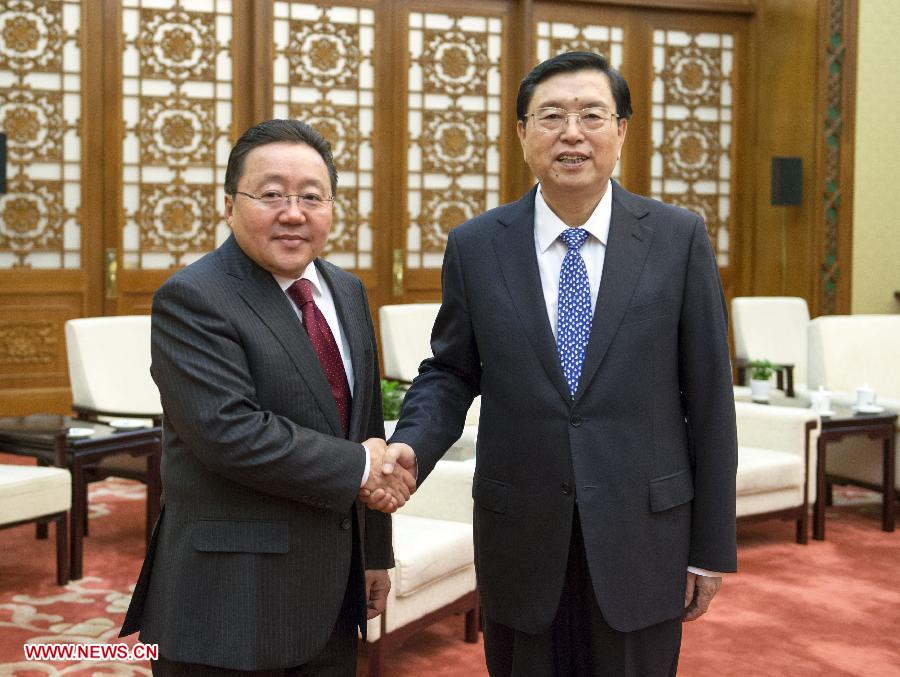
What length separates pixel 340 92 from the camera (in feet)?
25.0

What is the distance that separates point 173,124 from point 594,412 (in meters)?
6.02

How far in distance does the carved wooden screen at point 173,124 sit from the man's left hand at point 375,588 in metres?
5.60

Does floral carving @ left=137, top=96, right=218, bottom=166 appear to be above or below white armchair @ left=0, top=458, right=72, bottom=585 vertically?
above

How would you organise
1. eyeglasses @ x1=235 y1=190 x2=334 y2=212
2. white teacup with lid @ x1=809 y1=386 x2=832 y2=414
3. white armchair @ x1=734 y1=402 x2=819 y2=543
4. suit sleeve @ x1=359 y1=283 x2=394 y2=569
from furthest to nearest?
white teacup with lid @ x1=809 y1=386 x2=832 y2=414 < white armchair @ x1=734 y1=402 x2=819 y2=543 < suit sleeve @ x1=359 y1=283 x2=394 y2=569 < eyeglasses @ x1=235 y1=190 x2=334 y2=212

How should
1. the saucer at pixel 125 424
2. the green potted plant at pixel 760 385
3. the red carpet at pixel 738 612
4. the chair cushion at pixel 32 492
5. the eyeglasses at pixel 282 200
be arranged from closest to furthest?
the eyeglasses at pixel 282 200
the red carpet at pixel 738 612
the chair cushion at pixel 32 492
the saucer at pixel 125 424
the green potted plant at pixel 760 385

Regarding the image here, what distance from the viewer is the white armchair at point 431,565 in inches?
125

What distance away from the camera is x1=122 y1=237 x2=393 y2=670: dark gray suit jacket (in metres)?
1.66

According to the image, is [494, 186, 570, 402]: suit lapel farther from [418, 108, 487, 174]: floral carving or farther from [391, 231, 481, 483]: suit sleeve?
[418, 108, 487, 174]: floral carving

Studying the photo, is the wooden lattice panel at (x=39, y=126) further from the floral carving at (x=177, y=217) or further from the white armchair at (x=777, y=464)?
the white armchair at (x=777, y=464)

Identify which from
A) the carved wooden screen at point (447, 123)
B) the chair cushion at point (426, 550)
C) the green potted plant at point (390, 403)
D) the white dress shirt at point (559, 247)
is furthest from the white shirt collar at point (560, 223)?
Answer: the carved wooden screen at point (447, 123)

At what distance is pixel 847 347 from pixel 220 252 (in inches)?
184

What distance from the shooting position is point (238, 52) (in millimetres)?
7375

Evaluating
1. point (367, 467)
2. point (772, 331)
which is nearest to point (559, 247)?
point (367, 467)

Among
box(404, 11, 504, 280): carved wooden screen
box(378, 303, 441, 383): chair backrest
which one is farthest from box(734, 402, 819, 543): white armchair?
box(404, 11, 504, 280): carved wooden screen
